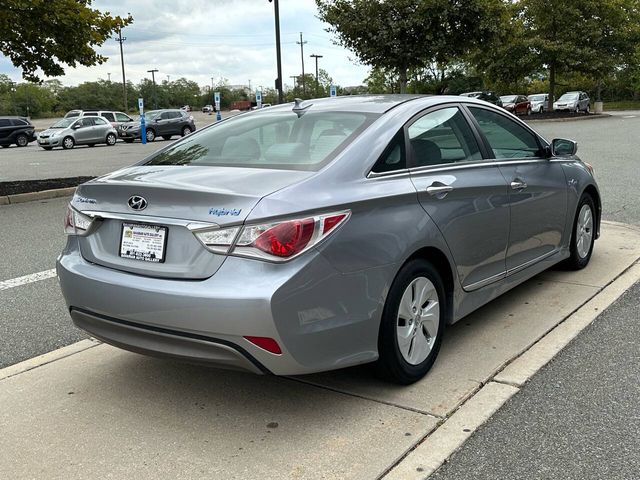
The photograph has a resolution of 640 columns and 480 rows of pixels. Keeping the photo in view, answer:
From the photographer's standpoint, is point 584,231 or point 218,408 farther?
point 584,231

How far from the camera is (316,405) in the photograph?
3369 millimetres

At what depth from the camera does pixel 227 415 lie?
10.8ft

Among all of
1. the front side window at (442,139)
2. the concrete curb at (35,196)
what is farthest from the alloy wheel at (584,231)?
the concrete curb at (35,196)

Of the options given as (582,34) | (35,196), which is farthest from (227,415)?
(582,34)

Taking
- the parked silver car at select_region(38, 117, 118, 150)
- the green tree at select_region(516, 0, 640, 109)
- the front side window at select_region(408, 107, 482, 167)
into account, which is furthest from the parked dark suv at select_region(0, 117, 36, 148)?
the front side window at select_region(408, 107, 482, 167)

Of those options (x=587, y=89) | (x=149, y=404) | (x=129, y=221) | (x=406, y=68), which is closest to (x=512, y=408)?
(x=149, y=404)

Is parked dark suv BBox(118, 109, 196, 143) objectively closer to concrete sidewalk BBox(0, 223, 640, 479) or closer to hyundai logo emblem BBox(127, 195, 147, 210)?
concrete sidewalk BBox(0, 223, 640, 479)

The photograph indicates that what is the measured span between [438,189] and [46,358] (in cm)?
263

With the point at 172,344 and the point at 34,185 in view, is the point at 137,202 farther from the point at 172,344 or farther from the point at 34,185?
the point at 34,185

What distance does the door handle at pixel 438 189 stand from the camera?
3629 millimetres

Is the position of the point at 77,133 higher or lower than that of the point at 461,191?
higher

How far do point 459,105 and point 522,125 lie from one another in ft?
3.06

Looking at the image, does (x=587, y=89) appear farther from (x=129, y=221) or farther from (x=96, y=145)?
(x=129, y=221)

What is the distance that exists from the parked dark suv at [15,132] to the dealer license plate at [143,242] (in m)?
33.5
